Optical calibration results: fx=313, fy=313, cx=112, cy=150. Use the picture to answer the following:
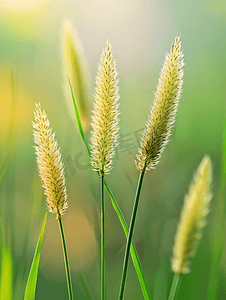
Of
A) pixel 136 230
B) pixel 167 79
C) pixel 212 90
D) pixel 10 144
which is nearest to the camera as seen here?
pixel 167 79

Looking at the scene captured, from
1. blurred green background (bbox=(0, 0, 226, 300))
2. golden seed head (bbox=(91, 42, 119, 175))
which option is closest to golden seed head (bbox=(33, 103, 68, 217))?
golden seed head (bbox=(91, 42, 119, 175))

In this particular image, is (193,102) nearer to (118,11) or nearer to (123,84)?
(123,84)

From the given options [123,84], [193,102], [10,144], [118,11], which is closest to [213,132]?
[193,102]

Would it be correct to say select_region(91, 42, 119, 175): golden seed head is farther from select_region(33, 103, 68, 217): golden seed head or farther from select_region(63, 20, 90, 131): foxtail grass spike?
select_region(63, 20, 90, 131): foxtail grass spike

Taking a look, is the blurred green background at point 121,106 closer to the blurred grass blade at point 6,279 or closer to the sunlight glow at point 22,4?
the sunlight glow at point 22,4

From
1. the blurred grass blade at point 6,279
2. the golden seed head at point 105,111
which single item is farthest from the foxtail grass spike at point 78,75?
the blurred grass blade at point 6,279

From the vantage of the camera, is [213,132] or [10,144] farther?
[213,132]
